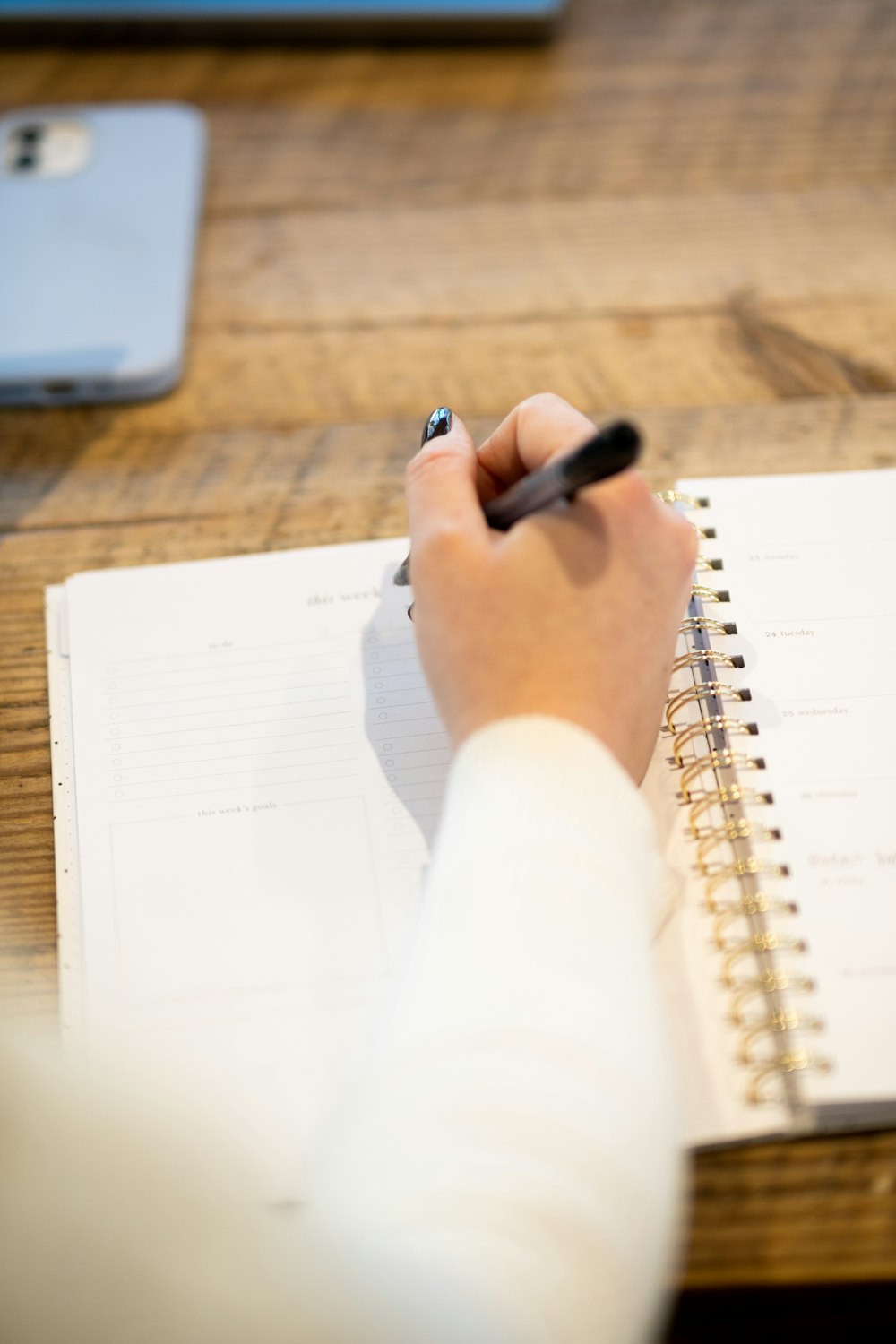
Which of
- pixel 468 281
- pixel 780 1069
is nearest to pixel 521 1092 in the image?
pixel 780 1069

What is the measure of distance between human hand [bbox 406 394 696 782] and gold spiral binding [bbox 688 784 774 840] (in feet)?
0.16

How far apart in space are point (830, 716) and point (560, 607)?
16 centimetres

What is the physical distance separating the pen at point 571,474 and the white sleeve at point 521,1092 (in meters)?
0.10

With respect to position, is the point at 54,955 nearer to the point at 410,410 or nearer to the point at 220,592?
the point at 220,592

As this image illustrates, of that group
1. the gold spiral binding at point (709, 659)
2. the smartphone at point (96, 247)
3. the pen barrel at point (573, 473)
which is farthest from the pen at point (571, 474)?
the smartphone at point (96, 247)

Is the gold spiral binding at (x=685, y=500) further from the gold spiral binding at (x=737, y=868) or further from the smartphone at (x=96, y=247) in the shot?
the smartphone at (x=96, y=247)

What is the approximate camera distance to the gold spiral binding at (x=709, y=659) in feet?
1.77

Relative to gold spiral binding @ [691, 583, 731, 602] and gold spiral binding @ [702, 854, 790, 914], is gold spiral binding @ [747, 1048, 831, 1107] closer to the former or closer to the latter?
gold spiral binding @ [702, 854, 790, 914]

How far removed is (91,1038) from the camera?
1.53ft

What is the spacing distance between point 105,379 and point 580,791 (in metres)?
0.45

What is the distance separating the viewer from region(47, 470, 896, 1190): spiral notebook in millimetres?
454

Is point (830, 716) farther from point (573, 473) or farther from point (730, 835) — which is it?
point (573, 473)

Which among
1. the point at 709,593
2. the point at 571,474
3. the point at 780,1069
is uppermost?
the point at 571,474

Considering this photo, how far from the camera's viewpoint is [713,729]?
521 millimetres
